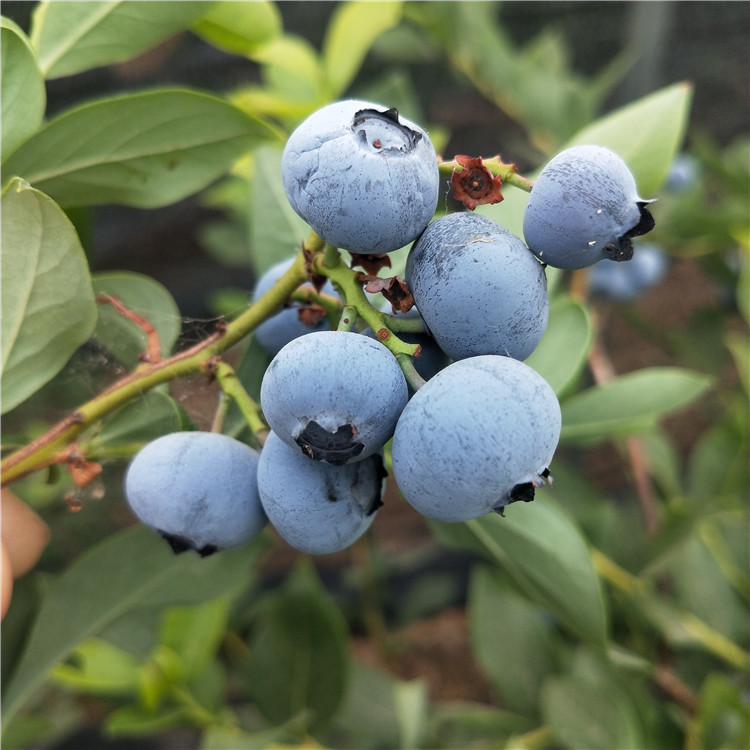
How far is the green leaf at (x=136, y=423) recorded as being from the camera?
0.81 meters

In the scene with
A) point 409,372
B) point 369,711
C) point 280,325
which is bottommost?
point 369,711

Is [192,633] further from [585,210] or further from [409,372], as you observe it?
[585,210]

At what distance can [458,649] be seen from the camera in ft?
7.75

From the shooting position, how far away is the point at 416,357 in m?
0.63

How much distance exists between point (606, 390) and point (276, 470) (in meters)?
0.74

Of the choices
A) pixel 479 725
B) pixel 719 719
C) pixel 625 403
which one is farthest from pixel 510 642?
pixel 625 403

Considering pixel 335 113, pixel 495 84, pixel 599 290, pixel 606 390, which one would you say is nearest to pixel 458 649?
pixel 599 290

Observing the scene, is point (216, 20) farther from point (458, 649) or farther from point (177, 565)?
point (458, 649)

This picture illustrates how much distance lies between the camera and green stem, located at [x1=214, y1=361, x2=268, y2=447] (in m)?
0.68

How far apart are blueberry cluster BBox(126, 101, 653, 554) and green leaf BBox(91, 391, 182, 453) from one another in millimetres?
188

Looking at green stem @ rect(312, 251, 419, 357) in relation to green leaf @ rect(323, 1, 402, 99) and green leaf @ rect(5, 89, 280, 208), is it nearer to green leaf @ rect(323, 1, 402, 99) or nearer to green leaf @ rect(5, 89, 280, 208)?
green leaf @ rect(5, 89, 280, 208)

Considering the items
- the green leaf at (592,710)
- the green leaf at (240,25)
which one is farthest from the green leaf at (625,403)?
the green leaf at (240,25)

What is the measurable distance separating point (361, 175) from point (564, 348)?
460 mm

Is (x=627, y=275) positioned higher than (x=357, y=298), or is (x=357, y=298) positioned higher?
(x=357, y=298)
